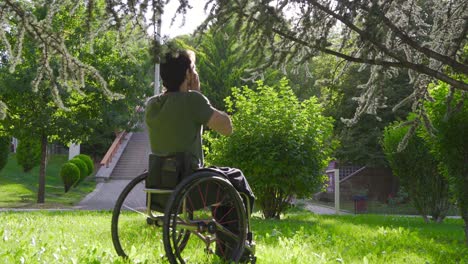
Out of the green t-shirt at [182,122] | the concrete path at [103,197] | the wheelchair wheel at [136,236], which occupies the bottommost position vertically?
the concrete path at [103,197]

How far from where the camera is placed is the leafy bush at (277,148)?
11266mm

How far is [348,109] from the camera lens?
26.5 metres

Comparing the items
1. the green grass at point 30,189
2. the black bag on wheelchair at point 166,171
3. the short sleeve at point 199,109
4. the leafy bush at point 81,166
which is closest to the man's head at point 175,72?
the short sleeve at point 199,109

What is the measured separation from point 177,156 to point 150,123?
37 centimetres

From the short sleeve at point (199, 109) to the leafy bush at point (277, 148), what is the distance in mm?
7571

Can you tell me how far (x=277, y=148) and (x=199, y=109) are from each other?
7828mm

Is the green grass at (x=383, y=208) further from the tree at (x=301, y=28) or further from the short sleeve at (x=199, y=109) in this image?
the short sleeve at (x=199, y=109)

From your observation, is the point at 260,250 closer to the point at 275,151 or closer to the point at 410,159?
the point at 275,151

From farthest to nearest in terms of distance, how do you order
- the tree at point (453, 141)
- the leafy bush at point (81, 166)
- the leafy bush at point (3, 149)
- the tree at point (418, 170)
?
the leafy bush at point (81, 166) < the leafy bush at point (3, 149) < the tree at point (418, 170) < the tree at point (453, 141)

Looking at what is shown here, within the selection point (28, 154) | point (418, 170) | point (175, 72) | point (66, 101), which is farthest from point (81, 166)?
point (175, 72)

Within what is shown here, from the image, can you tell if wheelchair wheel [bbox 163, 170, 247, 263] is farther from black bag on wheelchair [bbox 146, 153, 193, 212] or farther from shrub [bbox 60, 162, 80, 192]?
shrub [bbox 60, 162, 80, 192]

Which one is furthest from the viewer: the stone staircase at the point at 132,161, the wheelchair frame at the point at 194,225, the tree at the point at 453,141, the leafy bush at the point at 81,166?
the stone staircase at the point at 132,161

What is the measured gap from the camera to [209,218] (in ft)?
11.8

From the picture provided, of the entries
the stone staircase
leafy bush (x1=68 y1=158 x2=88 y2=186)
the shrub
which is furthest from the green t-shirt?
the stone staircase
